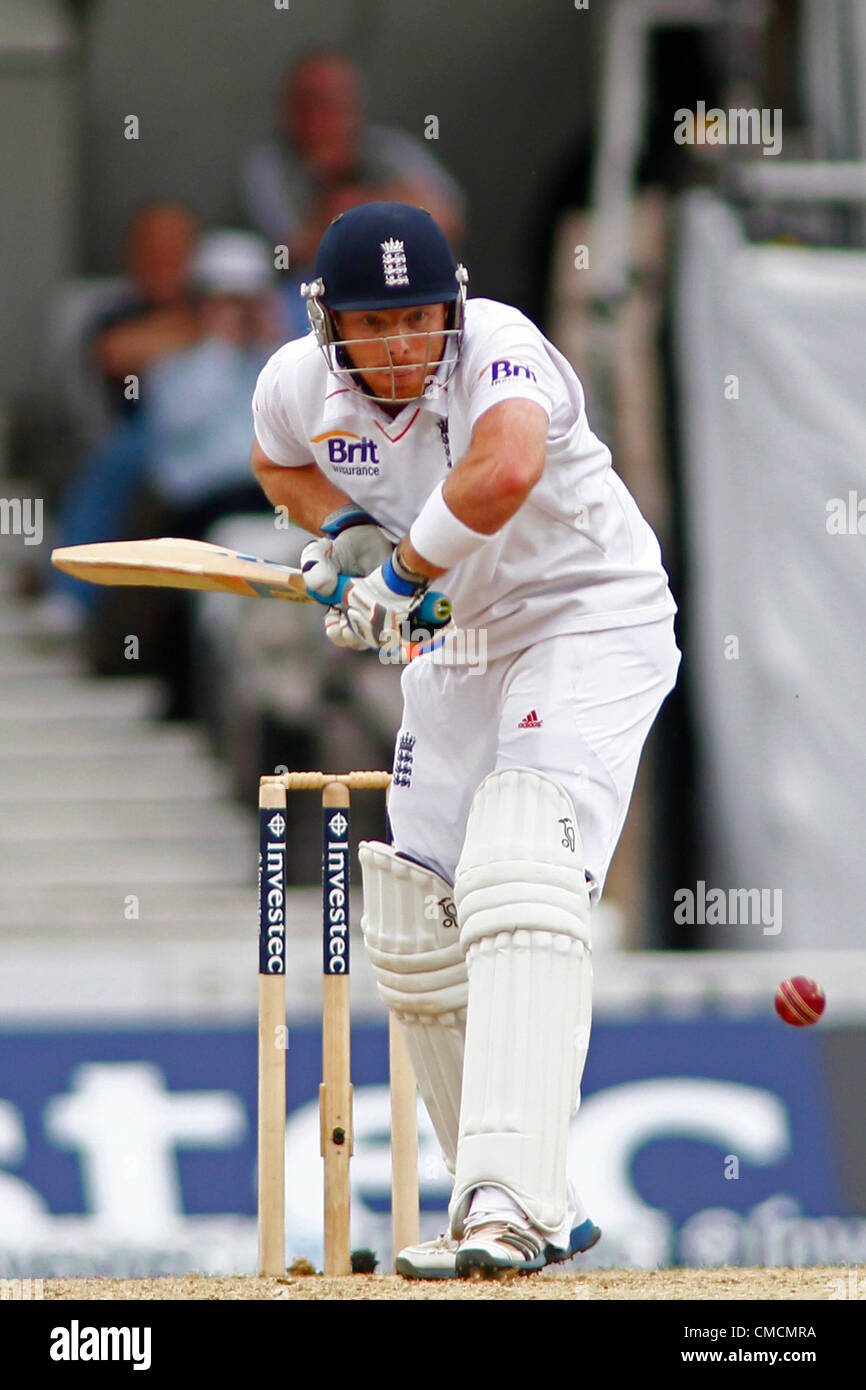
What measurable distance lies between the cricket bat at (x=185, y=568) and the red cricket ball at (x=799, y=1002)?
1.28 metres

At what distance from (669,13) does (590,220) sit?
843mm

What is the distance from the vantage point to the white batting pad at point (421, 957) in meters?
3.38

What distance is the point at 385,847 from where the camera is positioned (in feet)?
11.3

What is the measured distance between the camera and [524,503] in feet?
10.3

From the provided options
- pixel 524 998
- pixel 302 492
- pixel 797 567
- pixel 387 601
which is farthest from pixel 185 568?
pixel 797 567

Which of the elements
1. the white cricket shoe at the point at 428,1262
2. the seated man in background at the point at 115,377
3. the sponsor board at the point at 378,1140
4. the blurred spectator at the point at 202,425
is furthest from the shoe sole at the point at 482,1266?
the seated man in background at the point at 115,377

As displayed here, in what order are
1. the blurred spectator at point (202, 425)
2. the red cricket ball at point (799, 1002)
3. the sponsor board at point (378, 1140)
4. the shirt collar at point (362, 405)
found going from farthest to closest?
the blurred spectator at point (202, 425) < the sponsor board at point (378, 1140) < the red cricket ball at point (799, 1002) < the shirt collar at point (362, 405)

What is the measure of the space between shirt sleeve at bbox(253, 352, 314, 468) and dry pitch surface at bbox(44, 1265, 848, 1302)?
132 cm

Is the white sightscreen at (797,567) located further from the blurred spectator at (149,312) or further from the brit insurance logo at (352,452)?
the brit insurance logo at (352,452)

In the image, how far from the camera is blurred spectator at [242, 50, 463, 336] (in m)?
7.09

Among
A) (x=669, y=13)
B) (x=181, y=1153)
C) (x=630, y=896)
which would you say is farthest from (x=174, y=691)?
(x=669, y=13)

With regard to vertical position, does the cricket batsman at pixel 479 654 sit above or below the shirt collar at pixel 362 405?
below
